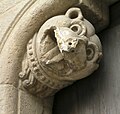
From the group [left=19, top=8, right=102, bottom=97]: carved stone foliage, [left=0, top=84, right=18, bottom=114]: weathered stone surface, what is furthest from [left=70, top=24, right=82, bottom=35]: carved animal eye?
[left=0, top=84, right=18, bottom=114]: weathered stone surface

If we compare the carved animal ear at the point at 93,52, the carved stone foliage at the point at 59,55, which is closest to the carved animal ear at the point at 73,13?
the carved stone foliage at the point at 59,55

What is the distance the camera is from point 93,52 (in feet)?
5.51

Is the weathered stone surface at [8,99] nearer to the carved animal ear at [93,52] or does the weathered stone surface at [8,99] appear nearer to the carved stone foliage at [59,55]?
the carved stone foliage at [59,55]

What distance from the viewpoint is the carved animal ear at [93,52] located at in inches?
65.7

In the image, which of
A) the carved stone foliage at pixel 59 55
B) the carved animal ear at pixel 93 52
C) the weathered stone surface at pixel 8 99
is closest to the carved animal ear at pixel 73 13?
the carved stone foliage at pixel 59 55

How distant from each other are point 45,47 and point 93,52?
165 mm

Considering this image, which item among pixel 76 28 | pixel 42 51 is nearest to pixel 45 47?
pixel 42 51

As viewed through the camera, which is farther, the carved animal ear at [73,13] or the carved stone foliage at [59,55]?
the carved animal ear at [73,13]

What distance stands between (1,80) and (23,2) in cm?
31

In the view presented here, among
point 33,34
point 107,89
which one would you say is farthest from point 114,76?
point 33,34

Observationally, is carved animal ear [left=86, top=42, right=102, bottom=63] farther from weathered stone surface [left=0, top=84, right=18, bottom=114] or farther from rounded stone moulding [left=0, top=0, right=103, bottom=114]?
weathered stone surface [left=0, top=84, right=18, bottom=114]

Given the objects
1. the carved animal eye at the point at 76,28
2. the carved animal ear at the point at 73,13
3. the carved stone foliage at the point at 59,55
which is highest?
the carved animal ear at the point at 73,13

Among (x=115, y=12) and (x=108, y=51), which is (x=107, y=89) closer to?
(x=108, y=51)

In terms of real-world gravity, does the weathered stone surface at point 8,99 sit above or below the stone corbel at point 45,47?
below
